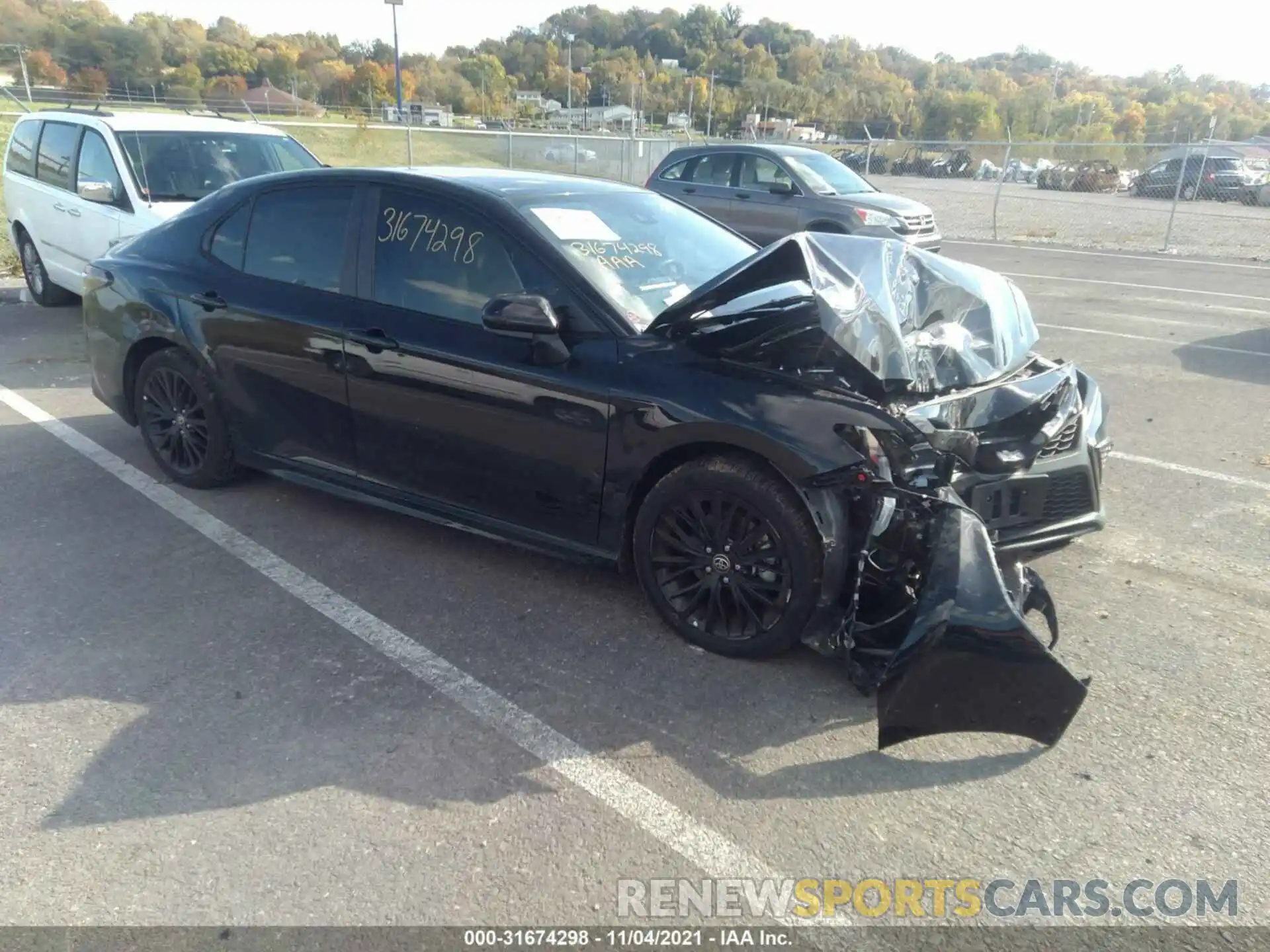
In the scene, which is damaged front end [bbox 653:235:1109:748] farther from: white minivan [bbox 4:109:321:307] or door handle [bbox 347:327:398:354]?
white minivan [bbox 4:109:321:307]

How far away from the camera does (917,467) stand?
3.30 metres

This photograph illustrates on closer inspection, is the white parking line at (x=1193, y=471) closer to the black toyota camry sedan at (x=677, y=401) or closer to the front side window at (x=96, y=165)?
the black toyota camry sedan at (x=677, y=401)

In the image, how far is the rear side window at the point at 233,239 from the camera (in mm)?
4887

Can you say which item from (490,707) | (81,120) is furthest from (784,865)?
(81,120)

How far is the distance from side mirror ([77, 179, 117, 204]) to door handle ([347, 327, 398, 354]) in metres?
5.18

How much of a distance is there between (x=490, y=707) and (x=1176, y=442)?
517 centimetres

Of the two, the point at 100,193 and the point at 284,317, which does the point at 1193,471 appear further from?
the point at 100,193

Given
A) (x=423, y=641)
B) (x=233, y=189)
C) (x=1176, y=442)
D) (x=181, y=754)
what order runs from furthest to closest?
(x=1176, y=442)
(x=233, y=189)
(x=423, y=641)
(x=181, y=754)

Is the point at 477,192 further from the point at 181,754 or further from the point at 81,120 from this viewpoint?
the point at 81,120

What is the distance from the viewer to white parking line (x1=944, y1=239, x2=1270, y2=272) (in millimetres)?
16172

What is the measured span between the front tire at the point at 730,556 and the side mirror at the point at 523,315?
75 cm

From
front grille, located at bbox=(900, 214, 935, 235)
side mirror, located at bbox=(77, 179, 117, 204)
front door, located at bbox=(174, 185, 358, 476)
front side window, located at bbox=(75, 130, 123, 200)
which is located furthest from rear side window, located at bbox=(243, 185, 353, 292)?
front grille, located at bbox=(900, 214, 935, 235)

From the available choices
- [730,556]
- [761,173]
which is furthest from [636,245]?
[761,173]

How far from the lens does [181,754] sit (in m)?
3.02
